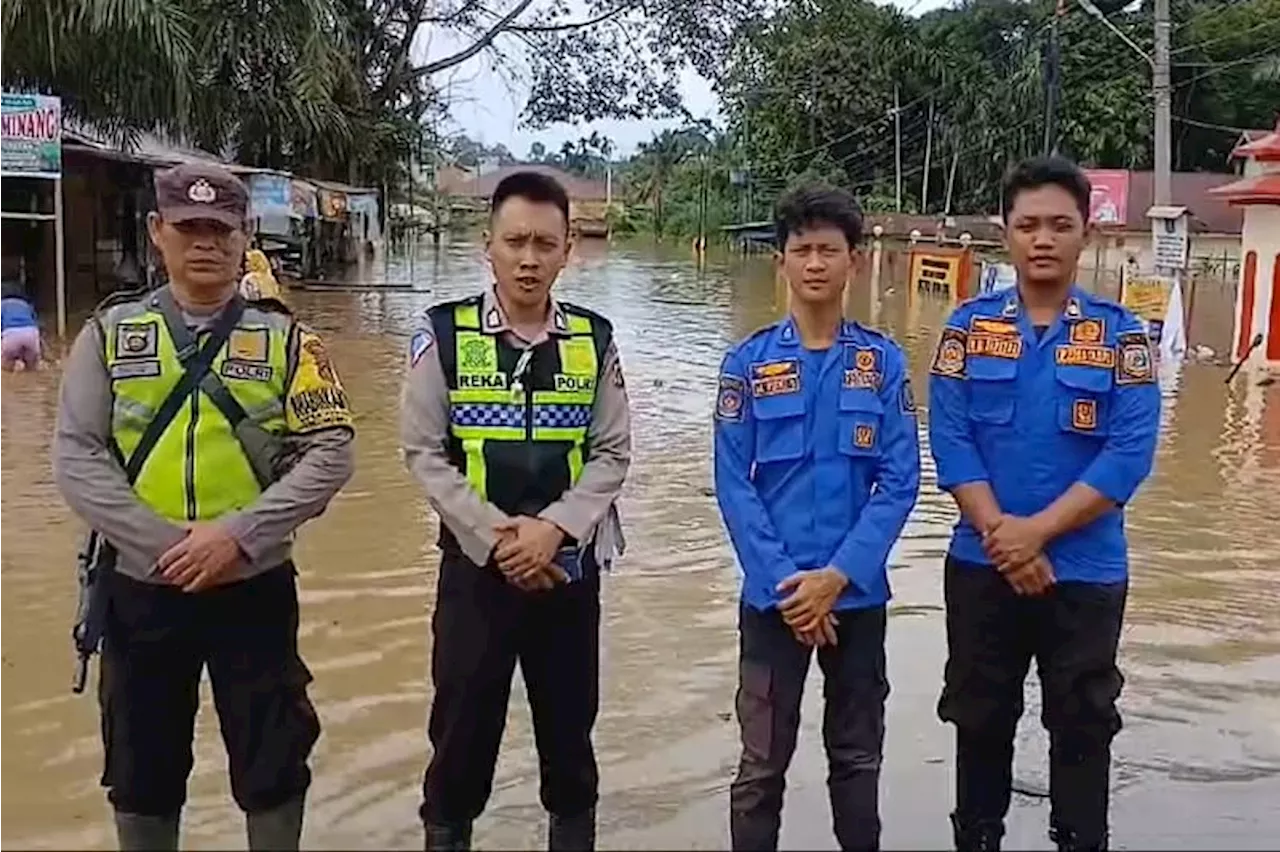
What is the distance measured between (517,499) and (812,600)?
0.67m

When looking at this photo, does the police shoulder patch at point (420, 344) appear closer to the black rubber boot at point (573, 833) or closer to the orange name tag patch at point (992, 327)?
the black rubber boot at point (573, 833)

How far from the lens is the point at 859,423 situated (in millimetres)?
3428

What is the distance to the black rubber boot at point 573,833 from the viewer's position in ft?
11.4

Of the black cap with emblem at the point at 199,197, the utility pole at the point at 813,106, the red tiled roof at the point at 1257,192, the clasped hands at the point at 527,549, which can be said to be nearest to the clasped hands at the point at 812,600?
the clasped hands at the point at 527,549

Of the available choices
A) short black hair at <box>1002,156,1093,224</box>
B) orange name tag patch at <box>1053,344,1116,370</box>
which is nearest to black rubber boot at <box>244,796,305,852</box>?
orange name tag patch at <box>1053,344,1116,370</box>

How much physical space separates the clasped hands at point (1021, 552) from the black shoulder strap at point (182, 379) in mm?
1729

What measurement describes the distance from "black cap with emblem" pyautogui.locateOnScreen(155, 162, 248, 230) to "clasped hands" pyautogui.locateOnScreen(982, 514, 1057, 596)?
5.86ft

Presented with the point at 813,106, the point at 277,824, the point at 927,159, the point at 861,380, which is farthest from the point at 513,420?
the point at 813,106

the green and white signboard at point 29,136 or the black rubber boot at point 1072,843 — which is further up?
the green and white signboard at point 29,136

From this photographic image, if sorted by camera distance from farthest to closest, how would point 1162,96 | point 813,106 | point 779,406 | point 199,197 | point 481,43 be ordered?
1. point 813,106
2. point 481,43
3. point 1162,96
4. point 779,406
5. point 199,197

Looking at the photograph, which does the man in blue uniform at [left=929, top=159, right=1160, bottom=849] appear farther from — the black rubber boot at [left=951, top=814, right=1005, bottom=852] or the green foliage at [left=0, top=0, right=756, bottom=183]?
the green foliage at [left=0, top=0, right=756, bottom=183]

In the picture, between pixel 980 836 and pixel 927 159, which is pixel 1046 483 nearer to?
pixel 980 836

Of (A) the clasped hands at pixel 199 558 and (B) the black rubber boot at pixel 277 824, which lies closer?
(A) the clasped hands at pixel 199 558

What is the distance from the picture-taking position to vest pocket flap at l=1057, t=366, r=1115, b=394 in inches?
135
